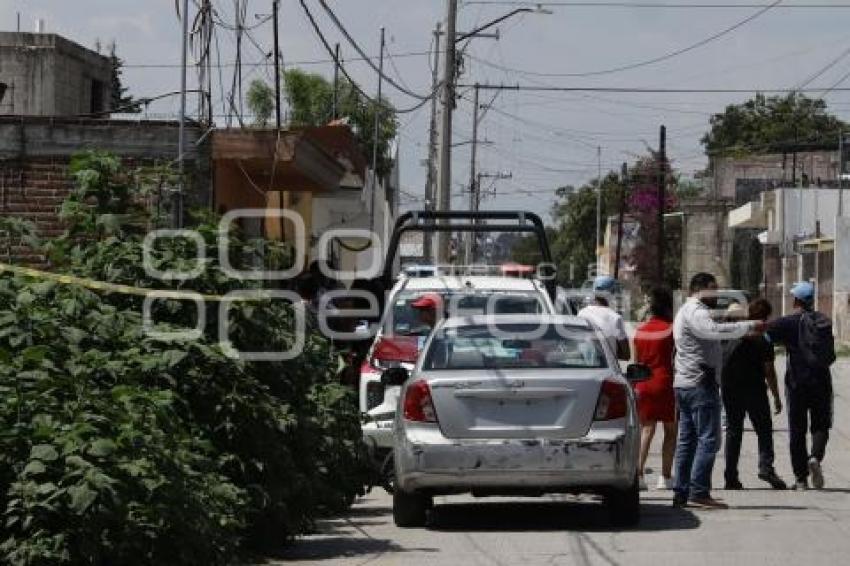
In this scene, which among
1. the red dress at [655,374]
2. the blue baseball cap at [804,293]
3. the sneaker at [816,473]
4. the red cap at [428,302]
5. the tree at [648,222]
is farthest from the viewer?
the tree at [648,222]

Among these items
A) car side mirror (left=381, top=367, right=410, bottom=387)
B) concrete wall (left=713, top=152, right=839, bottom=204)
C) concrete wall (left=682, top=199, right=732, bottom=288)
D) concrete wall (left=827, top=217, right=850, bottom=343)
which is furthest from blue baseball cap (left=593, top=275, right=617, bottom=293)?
concrete wall (left=713, top=152, right=839, bottom=204)

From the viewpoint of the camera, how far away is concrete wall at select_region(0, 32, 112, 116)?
30234 millimetres

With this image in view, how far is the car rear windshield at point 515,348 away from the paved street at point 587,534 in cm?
120

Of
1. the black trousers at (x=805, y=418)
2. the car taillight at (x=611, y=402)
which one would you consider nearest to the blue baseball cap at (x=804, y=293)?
the black trousers at (x=805, y=418)

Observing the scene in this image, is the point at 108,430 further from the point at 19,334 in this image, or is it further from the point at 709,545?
the point at 709,545

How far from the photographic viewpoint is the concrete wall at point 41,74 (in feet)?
99.2

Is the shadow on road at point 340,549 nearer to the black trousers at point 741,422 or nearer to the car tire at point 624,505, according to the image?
the car tire at point 624,505

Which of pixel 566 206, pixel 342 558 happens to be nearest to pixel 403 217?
pixel 342 558

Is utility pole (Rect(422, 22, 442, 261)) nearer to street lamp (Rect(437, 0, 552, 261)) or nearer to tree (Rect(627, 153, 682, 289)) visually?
street lamp (Rect(437, 0, 552, 261))

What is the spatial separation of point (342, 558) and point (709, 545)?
8.17ft

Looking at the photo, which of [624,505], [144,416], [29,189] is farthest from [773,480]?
A: [29,189]

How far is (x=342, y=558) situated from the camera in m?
11.0

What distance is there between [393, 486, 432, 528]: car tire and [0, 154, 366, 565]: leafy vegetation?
463 mm

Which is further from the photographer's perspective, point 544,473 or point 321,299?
point 321,299
